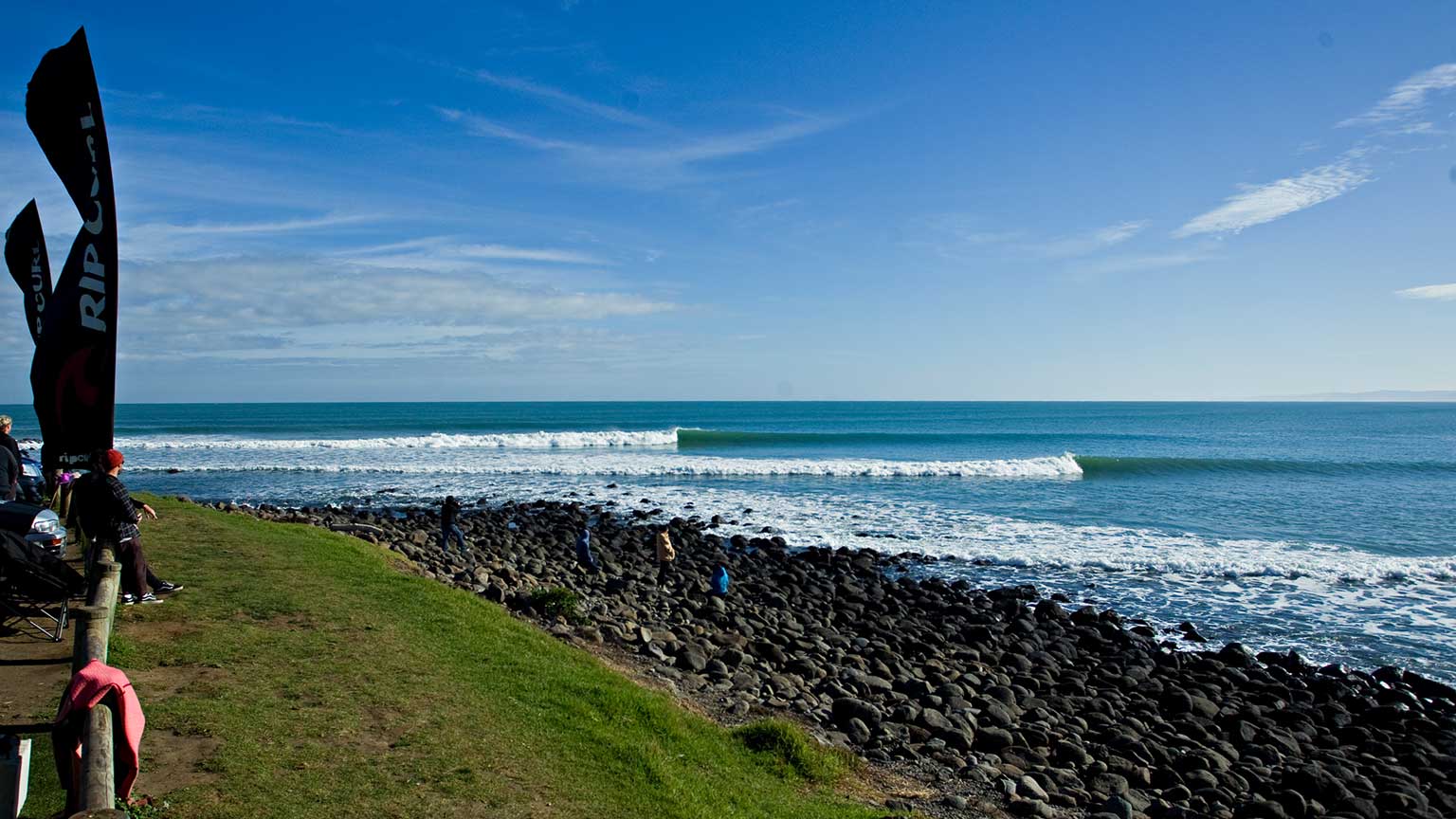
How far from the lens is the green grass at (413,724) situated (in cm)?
559

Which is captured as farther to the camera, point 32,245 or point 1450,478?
point 1450,478

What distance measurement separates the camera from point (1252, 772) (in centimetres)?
955

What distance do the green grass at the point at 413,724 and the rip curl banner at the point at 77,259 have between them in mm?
2427

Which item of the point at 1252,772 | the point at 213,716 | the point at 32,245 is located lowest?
the point at 1252,772

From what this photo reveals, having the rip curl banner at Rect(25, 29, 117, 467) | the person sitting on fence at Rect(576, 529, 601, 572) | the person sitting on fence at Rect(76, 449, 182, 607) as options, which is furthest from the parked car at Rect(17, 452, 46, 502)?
the person sitting on fence at Rect(576, 529, 601, 572)

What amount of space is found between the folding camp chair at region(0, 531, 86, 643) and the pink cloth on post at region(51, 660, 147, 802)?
4.08m

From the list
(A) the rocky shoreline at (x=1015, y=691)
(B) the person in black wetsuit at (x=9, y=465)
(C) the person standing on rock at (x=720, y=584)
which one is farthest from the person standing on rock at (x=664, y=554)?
(B) the person in black wetsuit at (x=9, y=465)

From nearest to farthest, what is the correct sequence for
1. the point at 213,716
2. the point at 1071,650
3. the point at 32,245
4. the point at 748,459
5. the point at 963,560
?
the point at 213,716
the point at 32,245
the point at 1071,650
the point at 963,560
the point at 748,459

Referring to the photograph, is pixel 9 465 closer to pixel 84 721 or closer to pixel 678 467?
pixel 84 721

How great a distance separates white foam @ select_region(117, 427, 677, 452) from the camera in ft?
168

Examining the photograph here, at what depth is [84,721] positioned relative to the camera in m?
4.51

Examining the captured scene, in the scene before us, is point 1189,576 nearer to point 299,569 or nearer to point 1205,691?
point 1205,691

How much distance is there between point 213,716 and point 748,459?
136 ft

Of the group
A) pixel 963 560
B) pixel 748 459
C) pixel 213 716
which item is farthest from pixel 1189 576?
pixel 748 459
